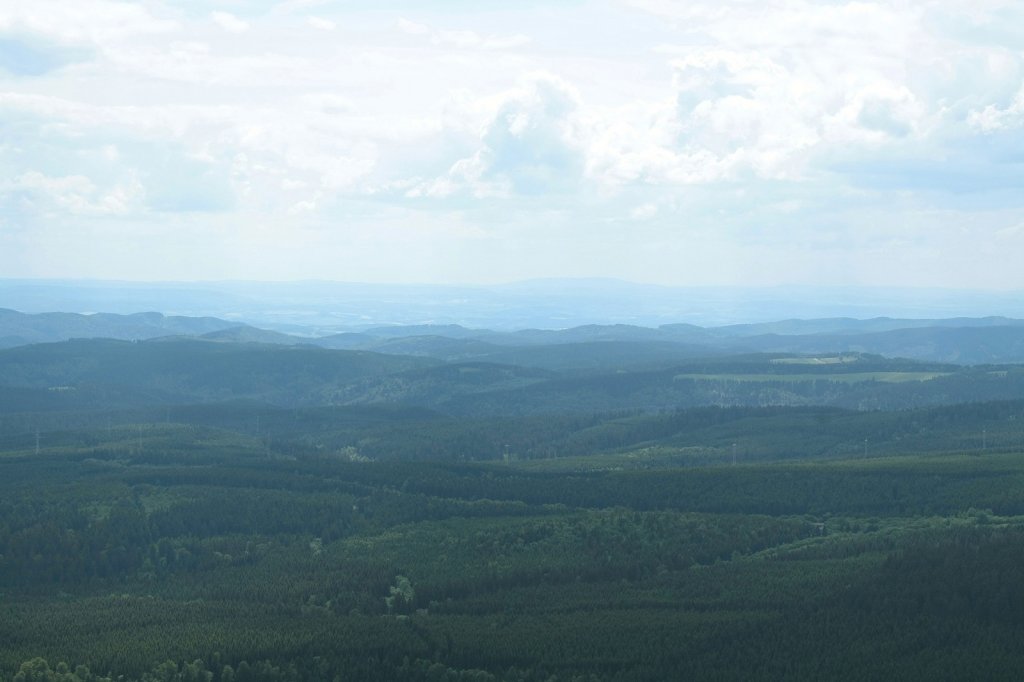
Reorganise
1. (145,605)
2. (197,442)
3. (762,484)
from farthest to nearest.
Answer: (197,442) < (762,484) < (145,605)

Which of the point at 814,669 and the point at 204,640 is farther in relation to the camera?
the point at 204,640

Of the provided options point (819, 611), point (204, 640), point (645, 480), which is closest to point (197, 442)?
point (645, 480)

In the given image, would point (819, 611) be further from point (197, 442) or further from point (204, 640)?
point (197, 442)

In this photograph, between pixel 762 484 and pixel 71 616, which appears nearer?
pixel 71 616

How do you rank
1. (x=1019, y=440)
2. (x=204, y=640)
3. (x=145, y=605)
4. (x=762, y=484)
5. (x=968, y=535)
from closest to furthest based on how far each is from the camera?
(x=204, y=640) < (x=145, y=605) < (x=968, y=535) < (x=762, y=484) < (x=1019, y=440)

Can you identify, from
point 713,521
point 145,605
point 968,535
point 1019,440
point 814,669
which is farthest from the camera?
point 1019,440

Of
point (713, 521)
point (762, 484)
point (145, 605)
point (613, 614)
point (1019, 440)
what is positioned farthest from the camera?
point (1019, 440)

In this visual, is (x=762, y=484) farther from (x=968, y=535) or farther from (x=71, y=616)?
(x=71, y=616)

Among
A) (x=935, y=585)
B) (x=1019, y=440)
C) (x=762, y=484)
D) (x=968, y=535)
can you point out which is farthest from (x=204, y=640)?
(x=1019, y=440)
